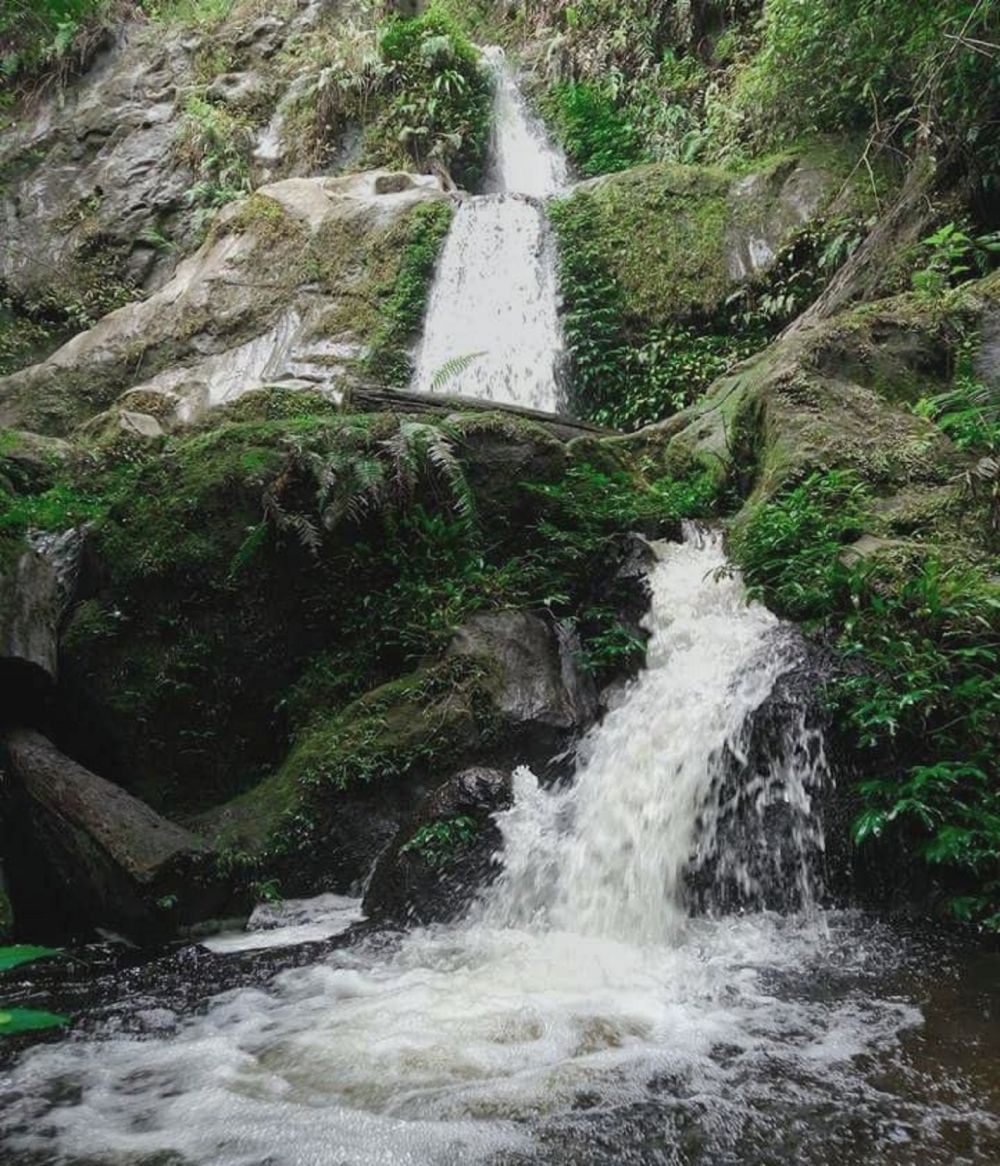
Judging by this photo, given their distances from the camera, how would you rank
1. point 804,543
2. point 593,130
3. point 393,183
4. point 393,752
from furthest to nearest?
1. point 593,130
2. point 393,183
3. point 804,543
4. point 393,752

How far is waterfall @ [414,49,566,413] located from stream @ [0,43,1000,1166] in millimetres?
5443

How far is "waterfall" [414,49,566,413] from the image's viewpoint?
10.3 metres

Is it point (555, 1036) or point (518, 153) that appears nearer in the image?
point (555, 1036)

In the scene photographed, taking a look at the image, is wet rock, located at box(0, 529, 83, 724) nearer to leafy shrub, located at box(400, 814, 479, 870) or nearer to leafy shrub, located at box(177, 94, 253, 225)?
leafy shrub, located at box(400, 814, 479, 870)

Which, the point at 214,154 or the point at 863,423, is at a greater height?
the point at 214,154

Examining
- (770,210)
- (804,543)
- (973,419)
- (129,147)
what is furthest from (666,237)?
(129,147)

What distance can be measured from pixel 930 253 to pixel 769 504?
429 centimetres

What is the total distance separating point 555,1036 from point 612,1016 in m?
0.27

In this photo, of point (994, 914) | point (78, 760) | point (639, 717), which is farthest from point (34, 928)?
point (994, 914)

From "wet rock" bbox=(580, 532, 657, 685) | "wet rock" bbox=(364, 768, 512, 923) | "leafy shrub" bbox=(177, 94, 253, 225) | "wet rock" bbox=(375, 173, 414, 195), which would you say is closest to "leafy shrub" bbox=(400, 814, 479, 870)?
"wet rock" bbox=(364, 768, 512, 923)

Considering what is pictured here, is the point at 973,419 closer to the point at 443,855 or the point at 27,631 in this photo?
the point at 443,855

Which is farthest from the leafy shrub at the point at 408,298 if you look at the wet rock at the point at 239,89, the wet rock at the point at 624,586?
the wet rock at the point at 239,89

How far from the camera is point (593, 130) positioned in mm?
14922

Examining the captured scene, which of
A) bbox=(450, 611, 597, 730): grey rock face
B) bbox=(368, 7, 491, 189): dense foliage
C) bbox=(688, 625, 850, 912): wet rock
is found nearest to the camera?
bbox=(688, 625, 850, 912): wet rock
